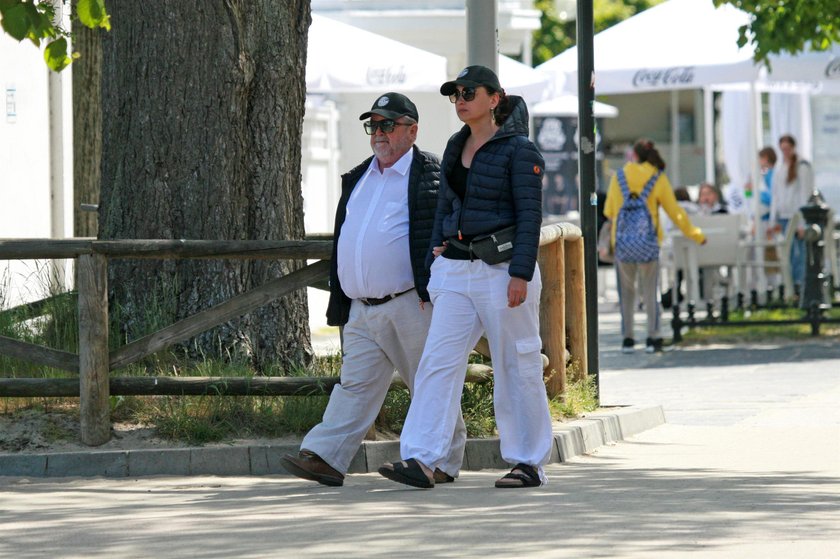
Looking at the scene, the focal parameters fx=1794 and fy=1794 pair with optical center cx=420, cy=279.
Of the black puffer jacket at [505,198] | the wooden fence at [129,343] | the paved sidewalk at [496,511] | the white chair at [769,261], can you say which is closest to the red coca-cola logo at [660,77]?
the white chair at [769,261]

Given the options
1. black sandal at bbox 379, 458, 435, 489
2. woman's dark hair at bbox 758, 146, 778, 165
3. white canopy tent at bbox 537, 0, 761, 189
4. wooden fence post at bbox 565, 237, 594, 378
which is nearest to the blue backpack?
white canopy tent at bbox 537, 0, 761, 189

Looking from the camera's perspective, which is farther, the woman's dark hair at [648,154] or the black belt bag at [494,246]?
the woman's dark hair at [648,154]

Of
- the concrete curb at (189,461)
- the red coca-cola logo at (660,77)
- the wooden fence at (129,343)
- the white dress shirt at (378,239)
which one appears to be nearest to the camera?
the white dress shirt at (378,239)

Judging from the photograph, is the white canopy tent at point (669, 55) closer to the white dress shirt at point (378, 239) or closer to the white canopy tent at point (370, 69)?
the white canopy tent at point (370, 69)

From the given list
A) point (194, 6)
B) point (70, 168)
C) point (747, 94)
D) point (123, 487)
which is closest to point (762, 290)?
point (747, 94)

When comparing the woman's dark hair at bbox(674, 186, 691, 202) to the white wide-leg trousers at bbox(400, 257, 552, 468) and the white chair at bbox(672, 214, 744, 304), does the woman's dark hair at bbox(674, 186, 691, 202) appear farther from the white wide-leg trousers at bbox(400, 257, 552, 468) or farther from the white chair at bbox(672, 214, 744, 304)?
the white wide-leg trousers at bbox(400, 257, 552, 468)

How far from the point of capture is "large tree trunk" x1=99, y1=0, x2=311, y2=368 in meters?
10.0

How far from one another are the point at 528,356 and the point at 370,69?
9207 mm

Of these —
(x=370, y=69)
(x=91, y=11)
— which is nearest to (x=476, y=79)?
(x=91, y=11)

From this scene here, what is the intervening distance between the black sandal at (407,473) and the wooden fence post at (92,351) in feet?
5.85

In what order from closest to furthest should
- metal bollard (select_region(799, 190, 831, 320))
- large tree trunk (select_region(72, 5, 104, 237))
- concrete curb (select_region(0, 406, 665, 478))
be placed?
concrete curb (select_region(0, 406, 665, 478)) → large tree trunk (select_region(72, 5, 104, 237)) → metal bollard (select_region(799, 190, 831, 320))

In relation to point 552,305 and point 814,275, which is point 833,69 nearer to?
point 814,275

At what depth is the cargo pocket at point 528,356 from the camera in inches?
326

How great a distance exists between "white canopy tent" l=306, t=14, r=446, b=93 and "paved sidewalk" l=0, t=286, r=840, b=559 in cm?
686
